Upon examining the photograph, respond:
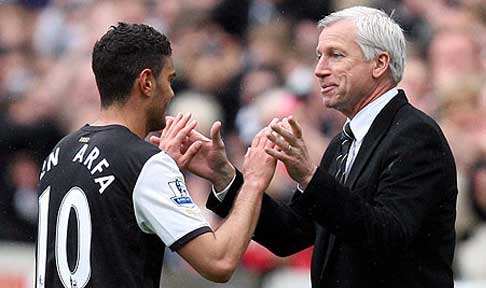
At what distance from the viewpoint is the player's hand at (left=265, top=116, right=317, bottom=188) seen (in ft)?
12.3

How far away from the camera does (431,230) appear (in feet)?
13.1

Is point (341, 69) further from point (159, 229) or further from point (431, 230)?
point (159, 229)

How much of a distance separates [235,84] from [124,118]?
324 centimetres

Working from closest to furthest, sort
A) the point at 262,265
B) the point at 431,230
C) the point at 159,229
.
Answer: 1. the point at 159,229
2. the point at 431,230
3. the point at 262,265

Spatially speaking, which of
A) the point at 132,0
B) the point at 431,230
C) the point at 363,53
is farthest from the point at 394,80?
the point at 132,0

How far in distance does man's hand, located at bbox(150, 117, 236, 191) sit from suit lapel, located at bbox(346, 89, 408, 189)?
461 mm

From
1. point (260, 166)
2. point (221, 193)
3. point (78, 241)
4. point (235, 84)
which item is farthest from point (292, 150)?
point (235, 84)

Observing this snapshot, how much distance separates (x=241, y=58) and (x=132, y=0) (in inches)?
29.9

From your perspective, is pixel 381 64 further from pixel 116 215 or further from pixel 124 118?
pixel 116 215

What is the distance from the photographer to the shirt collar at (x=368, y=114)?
4105mm

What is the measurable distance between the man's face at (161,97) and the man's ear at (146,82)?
0.02 m

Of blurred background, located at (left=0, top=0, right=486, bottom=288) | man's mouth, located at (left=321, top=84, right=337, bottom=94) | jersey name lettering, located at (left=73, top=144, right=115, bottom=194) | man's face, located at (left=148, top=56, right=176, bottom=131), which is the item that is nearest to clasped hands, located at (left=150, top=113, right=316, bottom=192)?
man's face, located at (left=148, top=56, right=176, bottom=131)

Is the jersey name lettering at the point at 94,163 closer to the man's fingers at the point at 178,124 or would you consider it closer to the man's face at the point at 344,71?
the man's fingers at the point at 178,124

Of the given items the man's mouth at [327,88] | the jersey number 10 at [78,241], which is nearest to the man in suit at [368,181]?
the man's mouth at [327,88]
